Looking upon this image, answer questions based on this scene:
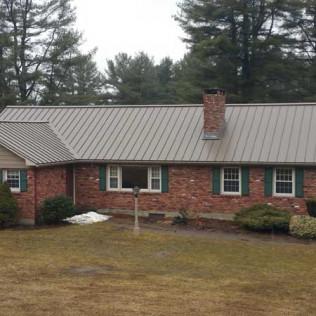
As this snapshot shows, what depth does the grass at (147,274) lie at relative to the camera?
11109mm

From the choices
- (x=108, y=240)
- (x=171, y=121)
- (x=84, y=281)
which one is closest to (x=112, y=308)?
(x=84, y=281)

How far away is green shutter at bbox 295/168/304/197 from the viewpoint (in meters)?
22.4

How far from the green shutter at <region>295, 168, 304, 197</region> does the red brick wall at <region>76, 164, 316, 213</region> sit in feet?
0.57

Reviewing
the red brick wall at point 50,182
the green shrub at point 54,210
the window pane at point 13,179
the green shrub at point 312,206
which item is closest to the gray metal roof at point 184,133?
the red brick wall at point 50,182

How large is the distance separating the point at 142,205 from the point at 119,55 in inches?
1707

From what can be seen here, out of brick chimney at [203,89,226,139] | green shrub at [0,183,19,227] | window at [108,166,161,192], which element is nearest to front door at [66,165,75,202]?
window at [108,166,161,192]

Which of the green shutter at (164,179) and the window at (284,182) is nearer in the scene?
the window at (284,182)

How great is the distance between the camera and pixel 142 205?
24469mm

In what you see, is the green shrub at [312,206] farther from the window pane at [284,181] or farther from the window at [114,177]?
the window at [114,177]

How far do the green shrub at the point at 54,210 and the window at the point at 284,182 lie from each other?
8.40m

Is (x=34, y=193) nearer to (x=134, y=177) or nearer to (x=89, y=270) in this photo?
(x=134, y=177)

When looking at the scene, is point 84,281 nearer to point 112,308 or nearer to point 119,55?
point 112,308

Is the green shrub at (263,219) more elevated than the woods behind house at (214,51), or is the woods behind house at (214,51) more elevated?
the woods behind house at (214,51)

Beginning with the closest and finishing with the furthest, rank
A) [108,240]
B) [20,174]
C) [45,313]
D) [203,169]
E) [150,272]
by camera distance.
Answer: [45,313], [150,272], [108,240], [20,174], [203,169]
